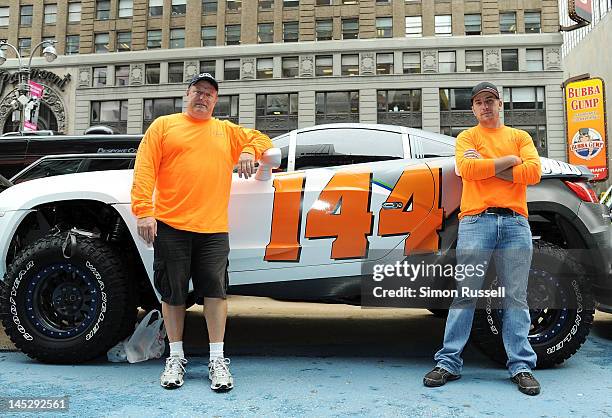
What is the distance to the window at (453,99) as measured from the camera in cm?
3294

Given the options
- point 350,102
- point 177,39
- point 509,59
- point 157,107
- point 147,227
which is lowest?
point 147,227

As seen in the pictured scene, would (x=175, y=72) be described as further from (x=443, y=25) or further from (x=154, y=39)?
(x=443, y=25)

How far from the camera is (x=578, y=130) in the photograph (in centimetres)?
2488

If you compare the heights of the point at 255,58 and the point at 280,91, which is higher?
the point at 255,58

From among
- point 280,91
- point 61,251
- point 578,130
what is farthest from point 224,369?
point 280,91

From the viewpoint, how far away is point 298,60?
34594 millimetres

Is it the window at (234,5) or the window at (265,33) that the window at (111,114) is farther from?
the window at (265,33)

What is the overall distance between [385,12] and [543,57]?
37.0ft

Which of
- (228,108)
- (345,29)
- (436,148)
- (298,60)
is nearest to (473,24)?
(345,29)

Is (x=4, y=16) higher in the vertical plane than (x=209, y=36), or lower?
higher

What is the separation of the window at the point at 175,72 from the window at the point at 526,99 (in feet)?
75.6

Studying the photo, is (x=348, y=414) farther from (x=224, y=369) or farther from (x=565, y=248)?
(x=565, y=248)

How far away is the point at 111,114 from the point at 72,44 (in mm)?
6678

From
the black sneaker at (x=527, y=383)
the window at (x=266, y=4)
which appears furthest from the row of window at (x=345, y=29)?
the black sneaker at (x=527, y=383)
